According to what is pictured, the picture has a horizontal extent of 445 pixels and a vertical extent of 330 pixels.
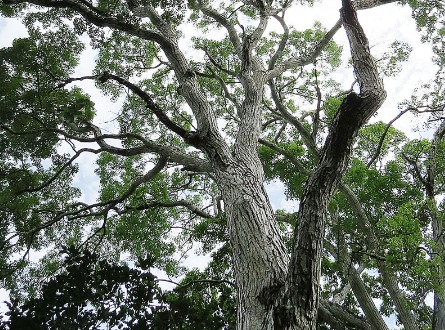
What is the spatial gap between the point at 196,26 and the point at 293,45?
284 centimetres

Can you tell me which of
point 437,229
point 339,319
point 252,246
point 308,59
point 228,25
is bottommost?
point 252,246

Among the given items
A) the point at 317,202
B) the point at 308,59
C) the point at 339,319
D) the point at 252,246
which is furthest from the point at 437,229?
the point at 317,202

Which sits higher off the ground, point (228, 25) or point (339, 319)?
point (228, 25)

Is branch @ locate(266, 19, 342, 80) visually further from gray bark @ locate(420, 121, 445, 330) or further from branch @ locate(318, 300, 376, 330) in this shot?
branch @ locate(318, 300, 376, 330)

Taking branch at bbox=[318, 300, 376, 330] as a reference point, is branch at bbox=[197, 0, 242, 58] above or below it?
above

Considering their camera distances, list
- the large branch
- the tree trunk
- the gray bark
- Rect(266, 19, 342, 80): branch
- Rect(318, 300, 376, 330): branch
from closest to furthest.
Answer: the large branch < the tree trunk < the gray bark < Rect(318, 300, 376, 330): branch < Rect(266, 19, 342, 80): branch

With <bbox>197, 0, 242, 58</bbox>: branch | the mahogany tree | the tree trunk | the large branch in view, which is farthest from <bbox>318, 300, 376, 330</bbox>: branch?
<bbox>197, 0, 242, 58</bbox>: branch

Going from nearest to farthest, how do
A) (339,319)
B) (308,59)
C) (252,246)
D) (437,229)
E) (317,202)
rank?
(317,202)
(252,246)
(339,319)
(437,229)
(308,59)

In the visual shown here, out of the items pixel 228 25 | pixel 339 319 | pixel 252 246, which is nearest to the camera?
pixel 252 246

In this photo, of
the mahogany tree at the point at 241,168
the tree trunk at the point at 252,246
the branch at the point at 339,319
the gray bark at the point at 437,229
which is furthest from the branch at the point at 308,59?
the branch at the point at 339,319

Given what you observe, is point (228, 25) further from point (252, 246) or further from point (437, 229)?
point (252, 246)

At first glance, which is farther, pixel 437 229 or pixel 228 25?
pixel 228 25

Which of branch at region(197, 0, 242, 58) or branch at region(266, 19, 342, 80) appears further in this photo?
branch at region(197, 0, 242, 58)

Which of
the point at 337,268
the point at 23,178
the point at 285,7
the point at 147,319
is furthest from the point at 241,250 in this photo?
the point at 285,7
